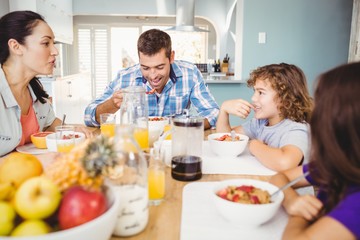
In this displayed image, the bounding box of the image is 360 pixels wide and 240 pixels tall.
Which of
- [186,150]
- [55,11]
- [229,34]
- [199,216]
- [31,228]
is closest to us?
[31,228]

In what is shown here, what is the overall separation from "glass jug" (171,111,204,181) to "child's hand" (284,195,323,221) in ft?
1.11

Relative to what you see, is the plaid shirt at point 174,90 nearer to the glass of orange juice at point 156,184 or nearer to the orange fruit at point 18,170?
the glass of orange juice at point 156,184

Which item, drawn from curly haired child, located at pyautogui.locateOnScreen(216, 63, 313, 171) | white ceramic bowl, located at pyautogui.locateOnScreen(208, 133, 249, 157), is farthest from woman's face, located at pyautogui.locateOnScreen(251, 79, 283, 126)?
white ceramic bowl, located at pyautogui.locateOnScreen(208, 133, 249, 157)

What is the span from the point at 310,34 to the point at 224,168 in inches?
111

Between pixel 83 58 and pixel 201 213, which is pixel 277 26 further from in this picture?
pixel 83 58

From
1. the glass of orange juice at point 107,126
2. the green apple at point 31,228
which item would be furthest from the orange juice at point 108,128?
the green apple at point 31,228

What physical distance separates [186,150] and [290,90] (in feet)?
2.10

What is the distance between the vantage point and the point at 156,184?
0.90 m

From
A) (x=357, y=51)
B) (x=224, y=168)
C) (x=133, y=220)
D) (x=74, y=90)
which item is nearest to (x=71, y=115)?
(x=74, y=90)

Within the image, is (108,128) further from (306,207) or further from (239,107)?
(306,207)

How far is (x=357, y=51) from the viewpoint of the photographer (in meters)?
3.33

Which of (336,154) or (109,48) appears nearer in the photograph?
(336,154)

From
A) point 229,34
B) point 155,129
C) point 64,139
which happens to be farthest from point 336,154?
point 229,34

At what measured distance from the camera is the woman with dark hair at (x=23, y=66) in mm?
1562
